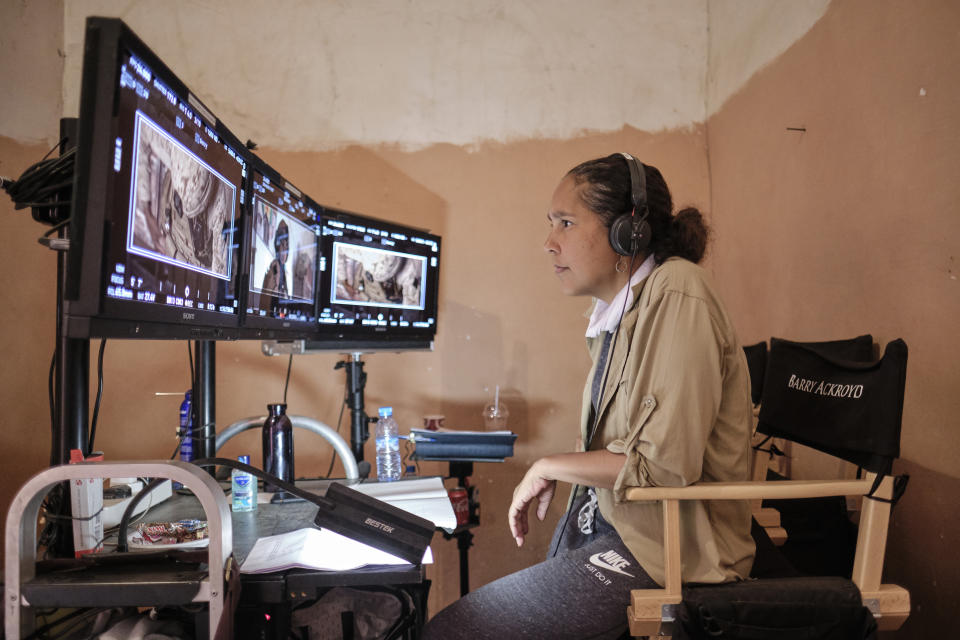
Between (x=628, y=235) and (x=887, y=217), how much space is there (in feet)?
2.72

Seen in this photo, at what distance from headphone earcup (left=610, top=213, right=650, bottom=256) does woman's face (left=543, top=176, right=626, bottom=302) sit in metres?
0.07

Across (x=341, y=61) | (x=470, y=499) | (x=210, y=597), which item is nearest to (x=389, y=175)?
(x=341, y=61)

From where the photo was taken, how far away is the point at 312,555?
1142mm

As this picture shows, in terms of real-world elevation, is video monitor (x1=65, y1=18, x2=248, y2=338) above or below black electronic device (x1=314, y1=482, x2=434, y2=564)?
above

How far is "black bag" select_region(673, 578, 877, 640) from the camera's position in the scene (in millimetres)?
1010

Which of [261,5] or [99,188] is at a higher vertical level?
[261,5]

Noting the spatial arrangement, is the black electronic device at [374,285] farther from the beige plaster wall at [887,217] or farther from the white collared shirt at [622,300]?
the beige plaster wall at [887,217]

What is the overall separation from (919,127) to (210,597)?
6.20 ft

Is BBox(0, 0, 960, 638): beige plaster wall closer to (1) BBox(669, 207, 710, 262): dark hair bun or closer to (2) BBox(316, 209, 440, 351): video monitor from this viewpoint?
(2) BBox(316, 209, 440, 351): video monitor

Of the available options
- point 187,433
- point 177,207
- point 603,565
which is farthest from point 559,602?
point 187,433

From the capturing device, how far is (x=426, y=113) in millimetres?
2867

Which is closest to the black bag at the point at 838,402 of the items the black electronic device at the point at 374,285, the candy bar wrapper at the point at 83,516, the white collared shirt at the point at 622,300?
the white collared shirt at the point at 622,300

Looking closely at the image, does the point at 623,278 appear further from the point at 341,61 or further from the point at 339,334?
the point at 341,61

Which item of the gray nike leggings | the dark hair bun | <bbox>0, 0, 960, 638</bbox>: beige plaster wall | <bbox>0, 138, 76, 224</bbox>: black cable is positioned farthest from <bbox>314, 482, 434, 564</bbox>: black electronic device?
<bbox>0, 0, 960, 638</bbox>: beige plaster wall
